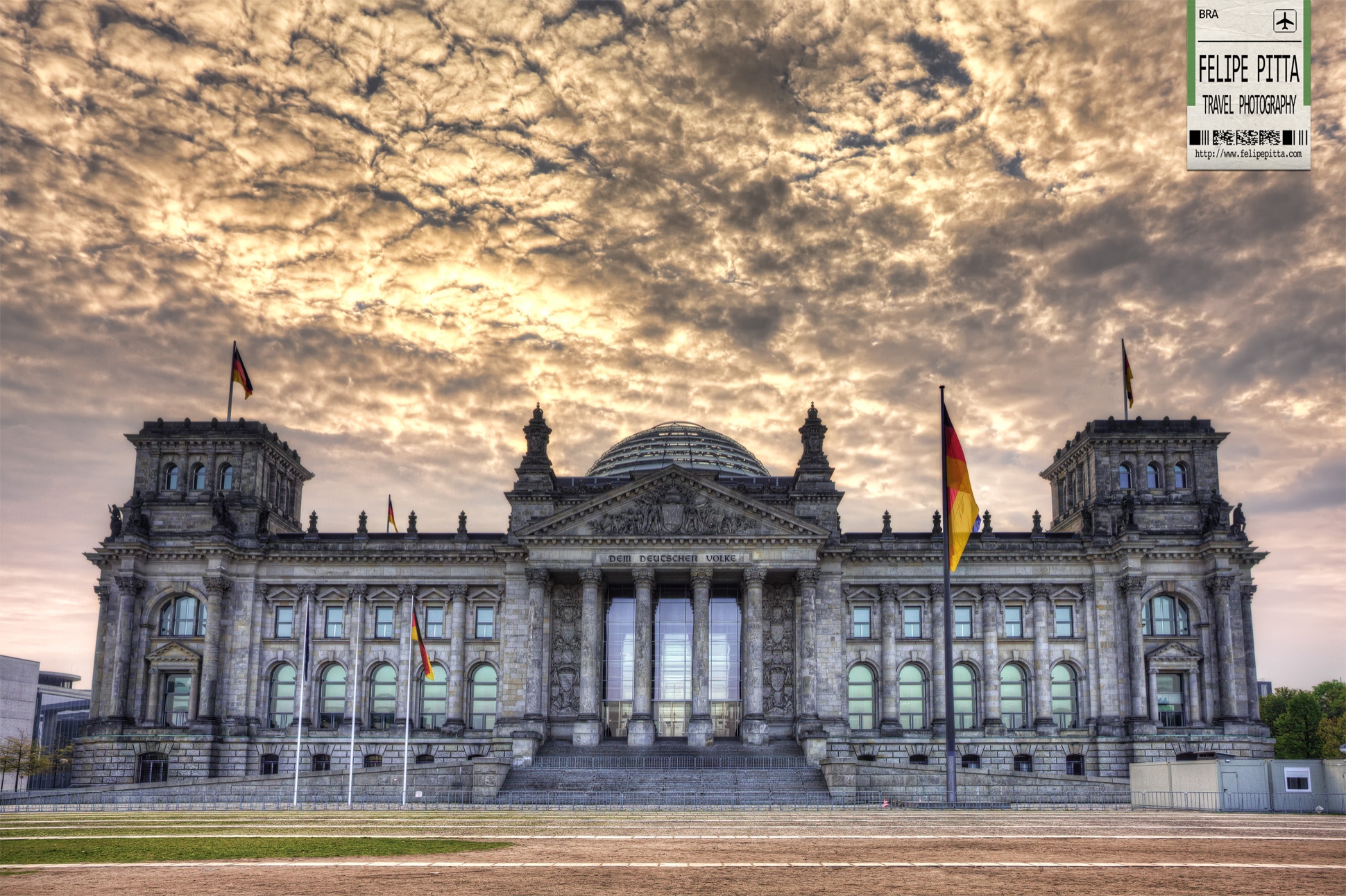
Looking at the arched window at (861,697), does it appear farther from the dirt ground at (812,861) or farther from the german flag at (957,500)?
the dirt ground at (812,861)

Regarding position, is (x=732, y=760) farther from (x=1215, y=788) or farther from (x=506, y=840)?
(x=506, y=840)

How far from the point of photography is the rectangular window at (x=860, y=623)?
251ft

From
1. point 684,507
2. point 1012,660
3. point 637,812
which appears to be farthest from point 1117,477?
point 637,812

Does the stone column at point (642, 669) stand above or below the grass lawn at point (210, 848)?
above

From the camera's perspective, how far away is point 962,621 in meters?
76.6

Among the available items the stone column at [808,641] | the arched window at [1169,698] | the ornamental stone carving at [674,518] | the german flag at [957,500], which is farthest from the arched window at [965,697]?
the german flag at [957,500]

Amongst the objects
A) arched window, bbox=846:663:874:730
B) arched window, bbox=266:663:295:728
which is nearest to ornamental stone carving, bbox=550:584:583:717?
arched window, bbox=266:663:295:728

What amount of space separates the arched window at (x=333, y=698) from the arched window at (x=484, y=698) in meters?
8.38

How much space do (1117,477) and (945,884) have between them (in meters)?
63.8

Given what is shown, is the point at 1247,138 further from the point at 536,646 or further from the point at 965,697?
the point at 965,697

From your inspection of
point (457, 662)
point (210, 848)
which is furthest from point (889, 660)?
point (210, 848)

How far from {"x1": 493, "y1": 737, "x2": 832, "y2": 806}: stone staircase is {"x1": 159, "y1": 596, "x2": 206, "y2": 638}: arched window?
24.4 metres

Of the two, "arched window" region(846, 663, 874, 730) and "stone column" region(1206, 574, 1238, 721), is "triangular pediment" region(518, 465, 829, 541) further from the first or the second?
"stone column" region(1206, 574, 1238, 721)

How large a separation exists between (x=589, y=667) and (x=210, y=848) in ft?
144
